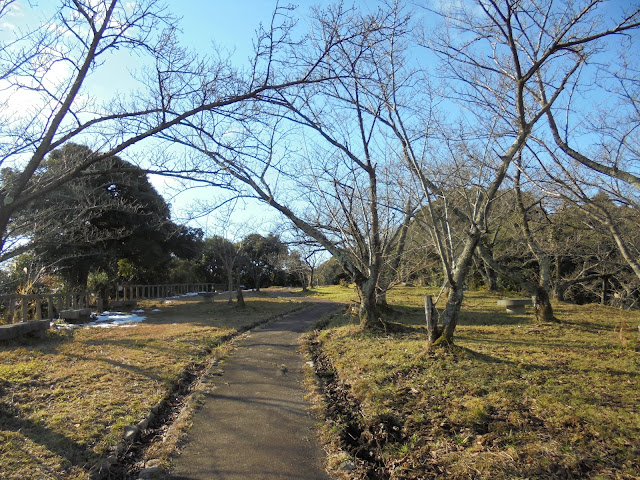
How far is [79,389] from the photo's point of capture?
5562mm

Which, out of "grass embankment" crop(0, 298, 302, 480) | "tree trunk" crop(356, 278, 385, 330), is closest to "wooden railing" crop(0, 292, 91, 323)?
"grass embankment" crop(0, 298, 302, 480)

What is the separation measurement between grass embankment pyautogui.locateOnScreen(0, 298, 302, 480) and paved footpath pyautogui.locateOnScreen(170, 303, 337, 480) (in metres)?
0.74

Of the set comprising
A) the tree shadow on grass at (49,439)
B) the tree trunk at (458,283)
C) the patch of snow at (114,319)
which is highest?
the tree trunk at (458,283)

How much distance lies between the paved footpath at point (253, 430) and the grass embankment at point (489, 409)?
0.38m

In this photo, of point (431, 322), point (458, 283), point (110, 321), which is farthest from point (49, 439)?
point (110, 321)

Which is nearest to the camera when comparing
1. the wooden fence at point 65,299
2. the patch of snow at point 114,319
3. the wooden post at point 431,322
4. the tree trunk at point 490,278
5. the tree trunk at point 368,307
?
the wooden post at point 431,322

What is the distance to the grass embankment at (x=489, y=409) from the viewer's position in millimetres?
3410

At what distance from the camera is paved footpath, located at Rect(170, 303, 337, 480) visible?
354 centimetres

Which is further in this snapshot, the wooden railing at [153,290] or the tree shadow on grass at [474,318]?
the wooden railing at [153,290]

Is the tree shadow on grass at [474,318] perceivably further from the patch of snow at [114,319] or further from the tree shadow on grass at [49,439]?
the tree shadow on grass at [49,439]

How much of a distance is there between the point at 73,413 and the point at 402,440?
3611 millimetres

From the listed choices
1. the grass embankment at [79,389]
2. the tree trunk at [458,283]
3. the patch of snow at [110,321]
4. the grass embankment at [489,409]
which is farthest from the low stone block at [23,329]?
the tree trunk at [458,283]

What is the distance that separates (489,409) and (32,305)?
14447mm

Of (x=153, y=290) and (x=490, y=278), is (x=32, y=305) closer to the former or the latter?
(x=153, y=290)
